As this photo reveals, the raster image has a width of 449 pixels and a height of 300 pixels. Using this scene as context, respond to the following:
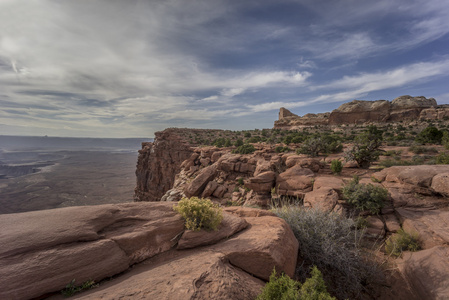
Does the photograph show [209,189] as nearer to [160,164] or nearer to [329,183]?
[329,183]

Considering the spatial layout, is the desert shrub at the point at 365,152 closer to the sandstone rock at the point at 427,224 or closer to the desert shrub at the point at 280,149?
the sandstone rock at the point at 427,224

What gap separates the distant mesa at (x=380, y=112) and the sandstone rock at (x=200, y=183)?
41.7 meters

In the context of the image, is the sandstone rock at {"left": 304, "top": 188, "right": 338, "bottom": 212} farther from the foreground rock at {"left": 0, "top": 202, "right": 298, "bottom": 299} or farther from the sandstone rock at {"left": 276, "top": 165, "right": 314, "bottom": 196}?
the foreground rock at {"left": 0, "top": 202, "right": 298, "bottom": 299}

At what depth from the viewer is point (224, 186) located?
1410cm

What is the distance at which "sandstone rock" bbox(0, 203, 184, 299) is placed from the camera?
2.79m

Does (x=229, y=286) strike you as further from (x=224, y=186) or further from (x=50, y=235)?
(x=224, y=186)

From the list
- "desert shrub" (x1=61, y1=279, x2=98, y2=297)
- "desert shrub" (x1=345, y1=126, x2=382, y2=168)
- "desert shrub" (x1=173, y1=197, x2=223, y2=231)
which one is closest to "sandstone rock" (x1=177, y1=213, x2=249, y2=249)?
"desert shrub" (x1=173, y1=197, x2=223, y2=231)

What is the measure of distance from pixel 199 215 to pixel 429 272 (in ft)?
19.5

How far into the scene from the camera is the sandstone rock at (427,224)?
5.47 meters

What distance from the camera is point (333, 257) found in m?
4.35

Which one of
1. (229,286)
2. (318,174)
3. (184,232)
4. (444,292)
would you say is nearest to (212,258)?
(229,286)

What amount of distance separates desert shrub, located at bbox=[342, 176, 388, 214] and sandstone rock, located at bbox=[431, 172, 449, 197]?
186 cm

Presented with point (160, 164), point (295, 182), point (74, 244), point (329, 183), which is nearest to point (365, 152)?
point (329, 183)

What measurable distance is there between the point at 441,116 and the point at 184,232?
200ft
